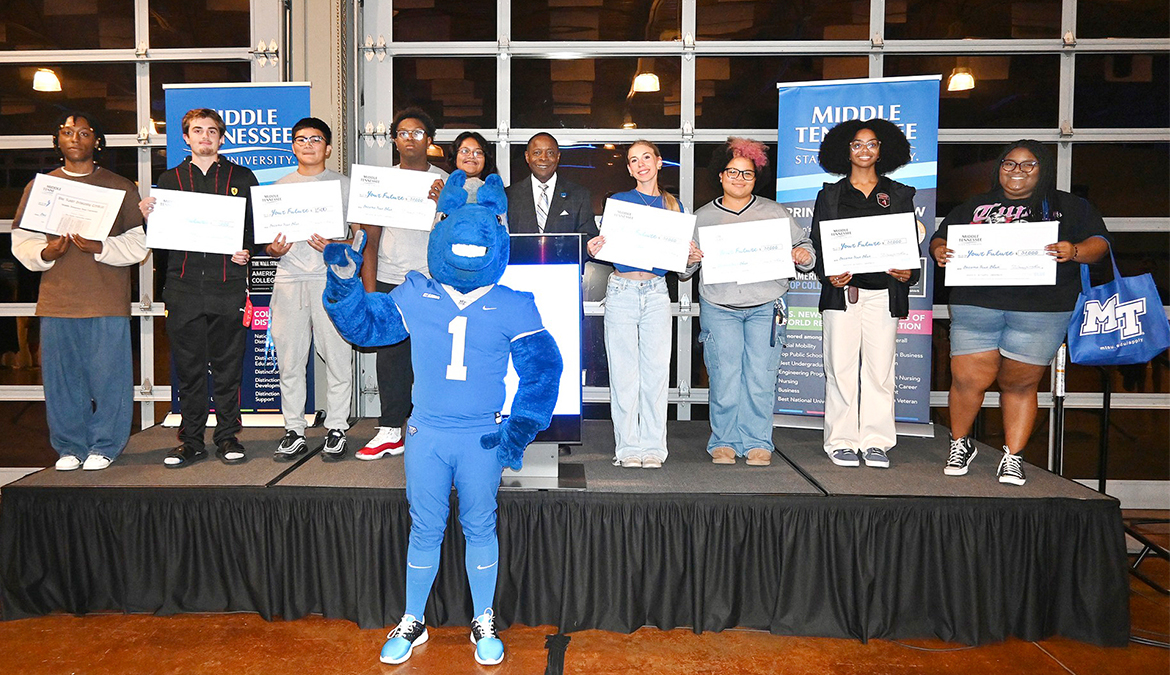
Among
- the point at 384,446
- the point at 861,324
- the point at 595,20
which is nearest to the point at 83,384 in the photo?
the point at 384,446

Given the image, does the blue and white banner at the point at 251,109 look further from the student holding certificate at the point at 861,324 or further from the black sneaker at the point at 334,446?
the student holding certificate at the point at 861,324

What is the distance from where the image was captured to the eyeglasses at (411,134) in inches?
152

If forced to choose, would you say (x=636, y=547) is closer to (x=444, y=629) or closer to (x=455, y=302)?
(x=444, y=629)

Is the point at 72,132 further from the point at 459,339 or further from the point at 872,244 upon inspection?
the point at 872,244

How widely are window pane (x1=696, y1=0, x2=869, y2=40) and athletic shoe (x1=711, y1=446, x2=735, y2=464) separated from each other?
3050 mm

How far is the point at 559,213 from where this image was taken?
3904 mm

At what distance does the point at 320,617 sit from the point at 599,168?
11.3 feet

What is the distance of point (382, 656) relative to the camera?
275cm

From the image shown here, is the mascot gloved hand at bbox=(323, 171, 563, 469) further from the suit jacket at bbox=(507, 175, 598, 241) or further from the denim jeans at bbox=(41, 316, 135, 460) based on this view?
the denim jeans at bbox=(41, 316, 135, 460)

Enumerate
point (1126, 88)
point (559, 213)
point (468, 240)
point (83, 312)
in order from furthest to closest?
1. point (1126, 88)
2. point (559, 213)
3. point (83, 312)
4. point (468, 240)

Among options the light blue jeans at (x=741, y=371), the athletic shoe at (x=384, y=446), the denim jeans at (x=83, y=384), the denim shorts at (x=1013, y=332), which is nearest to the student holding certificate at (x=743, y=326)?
the light blue jeans at (x=741, y=371)

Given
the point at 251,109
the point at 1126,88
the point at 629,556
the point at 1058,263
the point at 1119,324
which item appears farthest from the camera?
the point at 1126,88

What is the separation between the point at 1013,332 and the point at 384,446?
3.22 meters

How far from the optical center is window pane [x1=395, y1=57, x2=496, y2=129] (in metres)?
5.14
